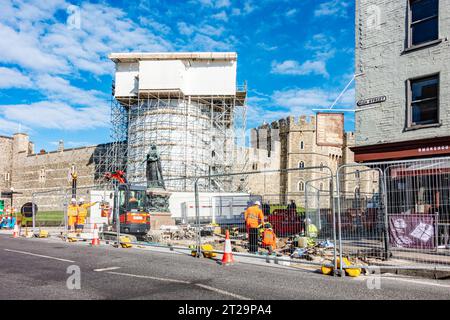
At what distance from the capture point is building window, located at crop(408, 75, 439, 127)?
42.4 ft

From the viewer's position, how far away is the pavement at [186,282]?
6.14m

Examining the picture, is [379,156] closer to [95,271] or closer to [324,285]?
[324,285]

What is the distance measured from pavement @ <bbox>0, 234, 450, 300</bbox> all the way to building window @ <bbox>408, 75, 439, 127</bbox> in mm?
6958

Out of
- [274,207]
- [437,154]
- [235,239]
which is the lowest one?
[235,239]

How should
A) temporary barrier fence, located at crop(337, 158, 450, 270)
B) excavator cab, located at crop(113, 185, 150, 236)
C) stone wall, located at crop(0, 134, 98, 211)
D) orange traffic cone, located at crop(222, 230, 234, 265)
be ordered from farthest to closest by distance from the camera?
stone wall, located at crop(0, 134, 98, 211) → excavator cab, located at crop(113, 185, 150, 236) → orange traffic cone, located at crop(222, 230, 234, 265) → temporary barrier fence, located at crop(337, 158, 450, 270)

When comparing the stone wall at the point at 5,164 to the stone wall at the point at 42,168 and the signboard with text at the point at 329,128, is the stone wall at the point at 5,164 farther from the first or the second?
→ the signboard with text at the point at 329,128

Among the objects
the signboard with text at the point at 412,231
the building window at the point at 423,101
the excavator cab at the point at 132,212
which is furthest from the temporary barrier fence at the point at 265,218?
the building window at the point at 423,101

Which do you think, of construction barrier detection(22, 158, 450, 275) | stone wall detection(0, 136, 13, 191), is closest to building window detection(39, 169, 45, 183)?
stone wall detection(0, 136, 13, 191)

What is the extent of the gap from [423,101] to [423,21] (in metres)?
2.71

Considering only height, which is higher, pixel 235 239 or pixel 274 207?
pixel 274 207

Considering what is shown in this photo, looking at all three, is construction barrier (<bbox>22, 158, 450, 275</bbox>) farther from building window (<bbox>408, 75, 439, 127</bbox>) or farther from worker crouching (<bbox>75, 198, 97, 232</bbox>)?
building window (<bbox>408, 75, 439, 127</bbox>)
